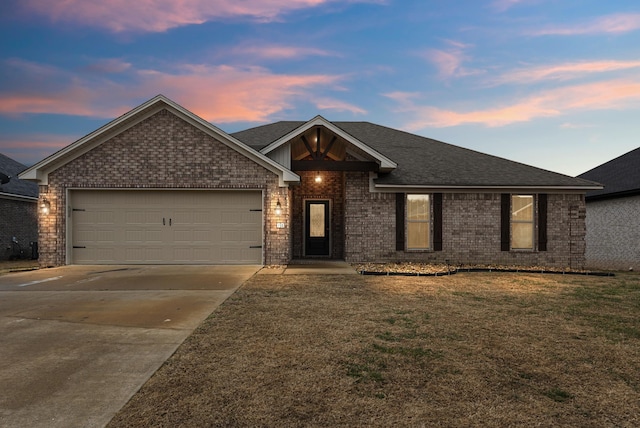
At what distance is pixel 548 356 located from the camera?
4301 mm

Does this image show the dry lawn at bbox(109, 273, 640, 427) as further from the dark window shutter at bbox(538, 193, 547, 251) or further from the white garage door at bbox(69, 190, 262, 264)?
the dark window shutter at bbox(538, 193, 547, 251)

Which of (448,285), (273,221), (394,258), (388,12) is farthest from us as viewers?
(388,12)

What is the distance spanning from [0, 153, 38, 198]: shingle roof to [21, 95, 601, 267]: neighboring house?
8180 mm

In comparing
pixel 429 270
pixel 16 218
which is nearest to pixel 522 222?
pixel 429 270

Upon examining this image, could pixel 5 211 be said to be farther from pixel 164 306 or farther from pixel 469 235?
pixel 469 235

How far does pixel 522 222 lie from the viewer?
13.7 m

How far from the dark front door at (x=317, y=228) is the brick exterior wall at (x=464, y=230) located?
185 centimetres

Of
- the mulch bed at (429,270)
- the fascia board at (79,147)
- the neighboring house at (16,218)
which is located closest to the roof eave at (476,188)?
the mulch bed at (429,270)

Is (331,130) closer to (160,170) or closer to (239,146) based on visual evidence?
(239,146)

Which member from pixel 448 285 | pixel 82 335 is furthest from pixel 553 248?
pixel 82 335

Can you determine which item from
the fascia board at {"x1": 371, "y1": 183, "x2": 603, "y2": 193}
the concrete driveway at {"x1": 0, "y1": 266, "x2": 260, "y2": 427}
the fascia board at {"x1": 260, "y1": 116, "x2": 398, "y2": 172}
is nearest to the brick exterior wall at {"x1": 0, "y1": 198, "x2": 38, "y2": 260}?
the concrete driveway at {"x1": 0, "y1": 266, "x2": 260, "y2": 427}

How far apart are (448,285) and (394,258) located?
4403 mm

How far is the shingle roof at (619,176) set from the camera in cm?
1565

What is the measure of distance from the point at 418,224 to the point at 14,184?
20.8m
